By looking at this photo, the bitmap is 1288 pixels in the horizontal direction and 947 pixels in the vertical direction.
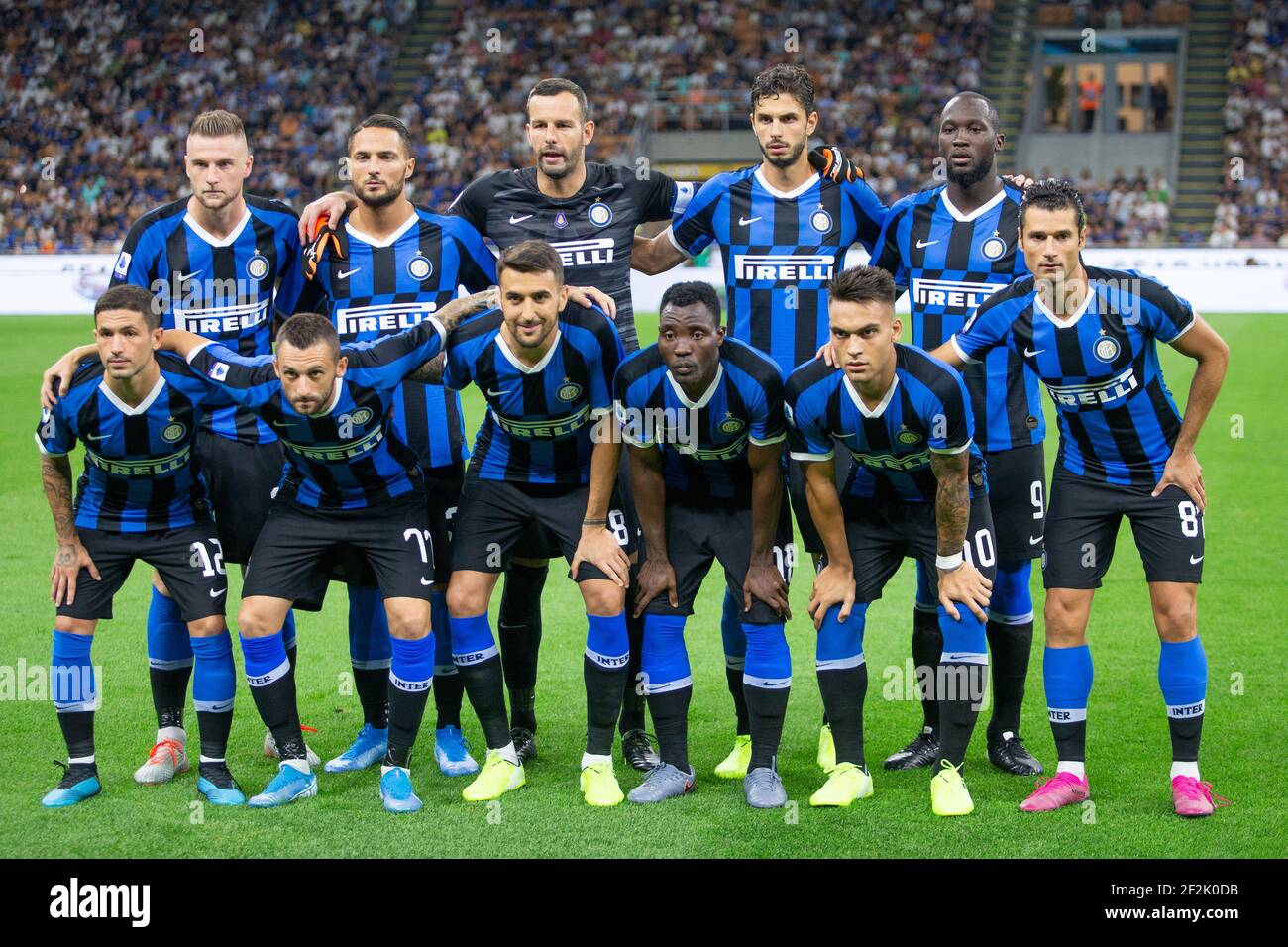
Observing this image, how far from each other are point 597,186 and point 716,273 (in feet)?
51.7

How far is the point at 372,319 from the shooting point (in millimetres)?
5734

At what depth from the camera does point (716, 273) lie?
70.7 feet

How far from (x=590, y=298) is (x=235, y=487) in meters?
1.58

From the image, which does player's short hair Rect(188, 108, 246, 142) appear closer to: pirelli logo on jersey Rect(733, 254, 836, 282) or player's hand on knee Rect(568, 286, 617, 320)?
player's hand on knee Rect(568, 286, 617, 320)

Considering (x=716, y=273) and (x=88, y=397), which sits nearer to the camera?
(x=88, y=397)

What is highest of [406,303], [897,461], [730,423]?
[406,303]

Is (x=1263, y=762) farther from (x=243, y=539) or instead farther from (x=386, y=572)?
(x=243, y=539)

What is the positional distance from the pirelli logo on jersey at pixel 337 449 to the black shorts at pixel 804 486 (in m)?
1.57

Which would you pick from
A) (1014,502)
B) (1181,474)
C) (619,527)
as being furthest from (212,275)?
(1181,474)

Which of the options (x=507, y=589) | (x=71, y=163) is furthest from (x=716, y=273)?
(x=507, y=589)

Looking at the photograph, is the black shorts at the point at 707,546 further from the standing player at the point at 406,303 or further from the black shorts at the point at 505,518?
the standing player at the point at 406,303

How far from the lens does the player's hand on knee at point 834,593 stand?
5.22 meters

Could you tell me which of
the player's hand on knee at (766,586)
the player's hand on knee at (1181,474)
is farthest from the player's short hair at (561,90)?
the player's hand on knee at (1181,474)

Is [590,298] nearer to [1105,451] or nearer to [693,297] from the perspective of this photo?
[693,297]
